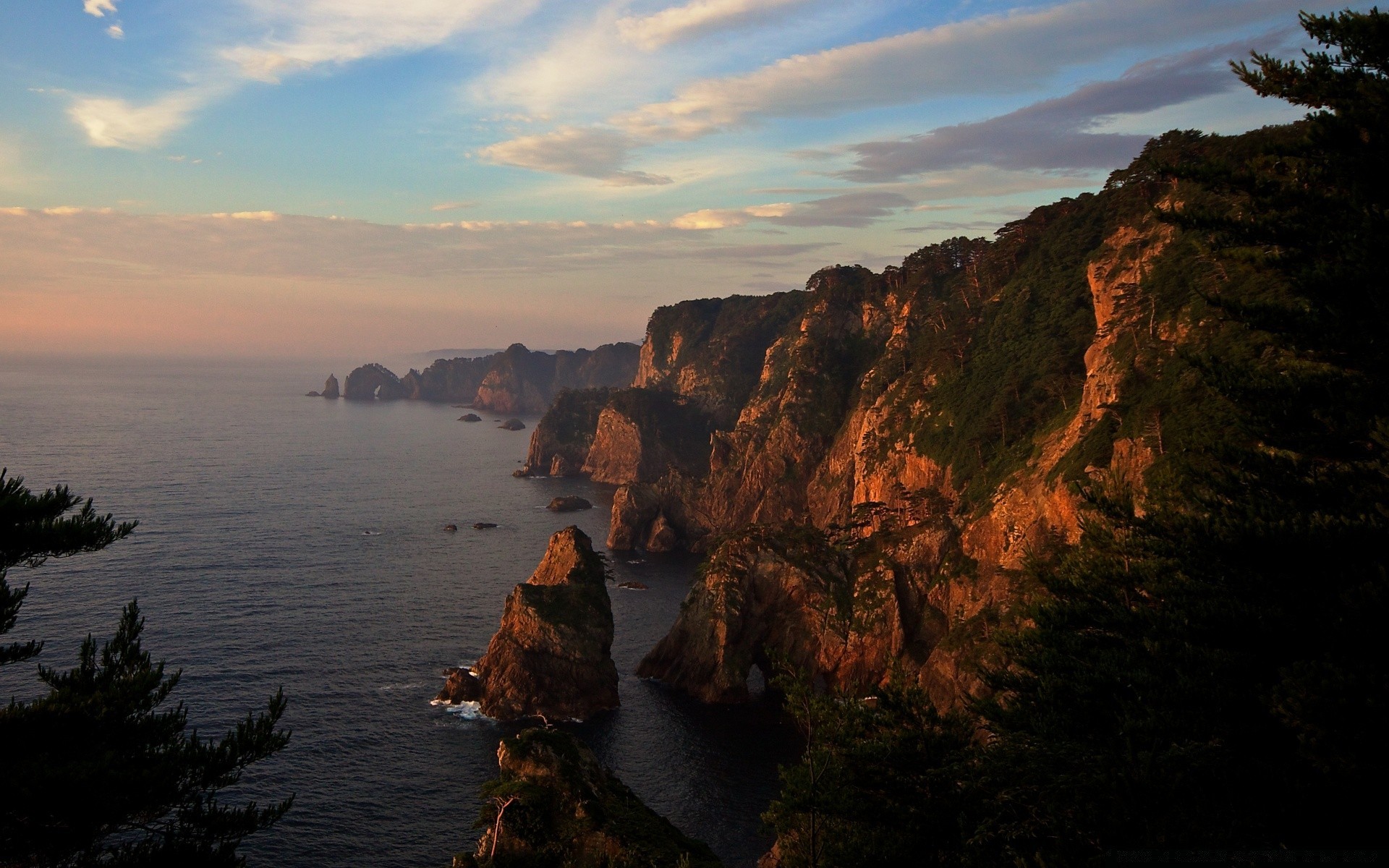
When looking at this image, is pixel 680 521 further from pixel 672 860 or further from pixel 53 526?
pixel 53 526

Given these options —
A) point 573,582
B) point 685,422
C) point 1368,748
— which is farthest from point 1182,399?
point 685,422

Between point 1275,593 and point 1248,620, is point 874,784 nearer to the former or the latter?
point 1248,620

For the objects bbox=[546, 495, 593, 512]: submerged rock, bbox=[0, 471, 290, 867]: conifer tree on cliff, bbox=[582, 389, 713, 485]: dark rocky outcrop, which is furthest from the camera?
bbox=[582, 389, 713, 485]: dark rocky outcrop

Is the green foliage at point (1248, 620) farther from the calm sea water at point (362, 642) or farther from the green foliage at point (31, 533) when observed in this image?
the calm sea water at point (362, 642)

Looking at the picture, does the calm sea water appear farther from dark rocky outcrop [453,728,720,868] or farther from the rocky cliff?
dark rocky outcrop [453,728,720,868]

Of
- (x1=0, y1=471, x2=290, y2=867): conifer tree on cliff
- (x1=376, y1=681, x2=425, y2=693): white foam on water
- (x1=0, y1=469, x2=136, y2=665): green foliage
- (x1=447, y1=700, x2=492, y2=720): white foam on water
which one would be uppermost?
(x1=0, y1=469, x2=136, y2=665): green foliage

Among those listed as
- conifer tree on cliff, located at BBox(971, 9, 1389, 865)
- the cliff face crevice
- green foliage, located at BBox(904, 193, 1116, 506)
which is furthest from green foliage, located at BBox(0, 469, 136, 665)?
green foliage, located at BBox(904, 193, 1116, 506)
